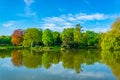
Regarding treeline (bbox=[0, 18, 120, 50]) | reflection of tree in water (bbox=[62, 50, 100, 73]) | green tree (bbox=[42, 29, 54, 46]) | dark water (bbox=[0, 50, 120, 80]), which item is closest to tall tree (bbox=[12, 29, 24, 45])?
treeline (bbox=[0, 18, 120, 50])

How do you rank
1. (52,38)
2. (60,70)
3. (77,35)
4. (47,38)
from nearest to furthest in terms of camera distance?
(60,70), (47,38), (52,38), (77,35)

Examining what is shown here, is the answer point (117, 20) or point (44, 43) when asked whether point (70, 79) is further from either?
point (44, 43)

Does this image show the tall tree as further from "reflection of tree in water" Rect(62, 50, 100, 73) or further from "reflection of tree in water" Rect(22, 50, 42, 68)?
"reflection of tree in water" Rect(22, 50, 42, 68)

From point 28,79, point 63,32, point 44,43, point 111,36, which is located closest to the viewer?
point 28,79

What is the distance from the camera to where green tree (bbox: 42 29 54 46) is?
224ft

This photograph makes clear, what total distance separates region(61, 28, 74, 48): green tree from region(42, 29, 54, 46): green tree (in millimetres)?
3493

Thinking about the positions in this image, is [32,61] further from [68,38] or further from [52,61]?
[68,38]

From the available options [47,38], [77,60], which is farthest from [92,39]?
[77,60]

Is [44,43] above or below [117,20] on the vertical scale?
below

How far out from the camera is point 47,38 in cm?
6825

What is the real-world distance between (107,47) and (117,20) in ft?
18.9

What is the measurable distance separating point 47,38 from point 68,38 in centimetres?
554

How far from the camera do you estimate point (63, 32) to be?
7356cm

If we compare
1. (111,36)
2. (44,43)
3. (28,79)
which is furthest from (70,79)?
(44,43)
